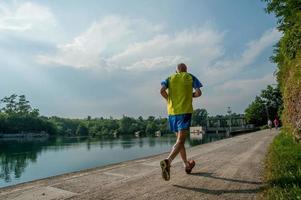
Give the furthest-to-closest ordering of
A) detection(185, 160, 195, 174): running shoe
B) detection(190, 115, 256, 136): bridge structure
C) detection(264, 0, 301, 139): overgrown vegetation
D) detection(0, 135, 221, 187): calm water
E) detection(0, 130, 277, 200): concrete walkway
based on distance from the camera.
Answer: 1. detection(190, 115, 256, 136): bridge structure
2. detection(0, 135, 221, 187): calm water
3. detection(264, 0, 301, 139): overgrown vegetation
4. detection(185, 160, 195, 174): running shoe
5. detection(0, 130, 277, 200): concrete walkway

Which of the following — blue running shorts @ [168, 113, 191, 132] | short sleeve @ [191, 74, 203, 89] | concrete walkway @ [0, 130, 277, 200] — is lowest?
concrete walkway @ [0, 130, 277, 200]

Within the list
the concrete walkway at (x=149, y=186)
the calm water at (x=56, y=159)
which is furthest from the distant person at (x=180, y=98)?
the calm water at (x=56, y=159)

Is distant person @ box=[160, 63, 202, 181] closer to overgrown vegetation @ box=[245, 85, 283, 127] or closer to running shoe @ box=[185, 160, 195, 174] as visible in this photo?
running shoe @ box=[185, 160, 195, 174]

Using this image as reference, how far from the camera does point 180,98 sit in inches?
211

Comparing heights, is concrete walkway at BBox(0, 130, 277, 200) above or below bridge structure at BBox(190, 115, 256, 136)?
below

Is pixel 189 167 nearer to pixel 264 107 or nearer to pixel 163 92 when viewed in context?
pixel 163 92

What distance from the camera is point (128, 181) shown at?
5.25m

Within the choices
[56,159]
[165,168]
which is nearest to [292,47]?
[165,168]

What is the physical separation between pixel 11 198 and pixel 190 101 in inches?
117

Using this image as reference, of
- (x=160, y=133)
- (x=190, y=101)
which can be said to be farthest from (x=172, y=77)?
(x=160, y=133)

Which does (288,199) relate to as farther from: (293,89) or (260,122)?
(260,122)

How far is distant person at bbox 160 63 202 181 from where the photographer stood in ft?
17.2

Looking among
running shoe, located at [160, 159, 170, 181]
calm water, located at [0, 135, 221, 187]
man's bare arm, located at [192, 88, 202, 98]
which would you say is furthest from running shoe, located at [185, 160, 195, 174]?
calm water, located at [0, 135, 221, 187]

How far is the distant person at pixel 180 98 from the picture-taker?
207 inches
